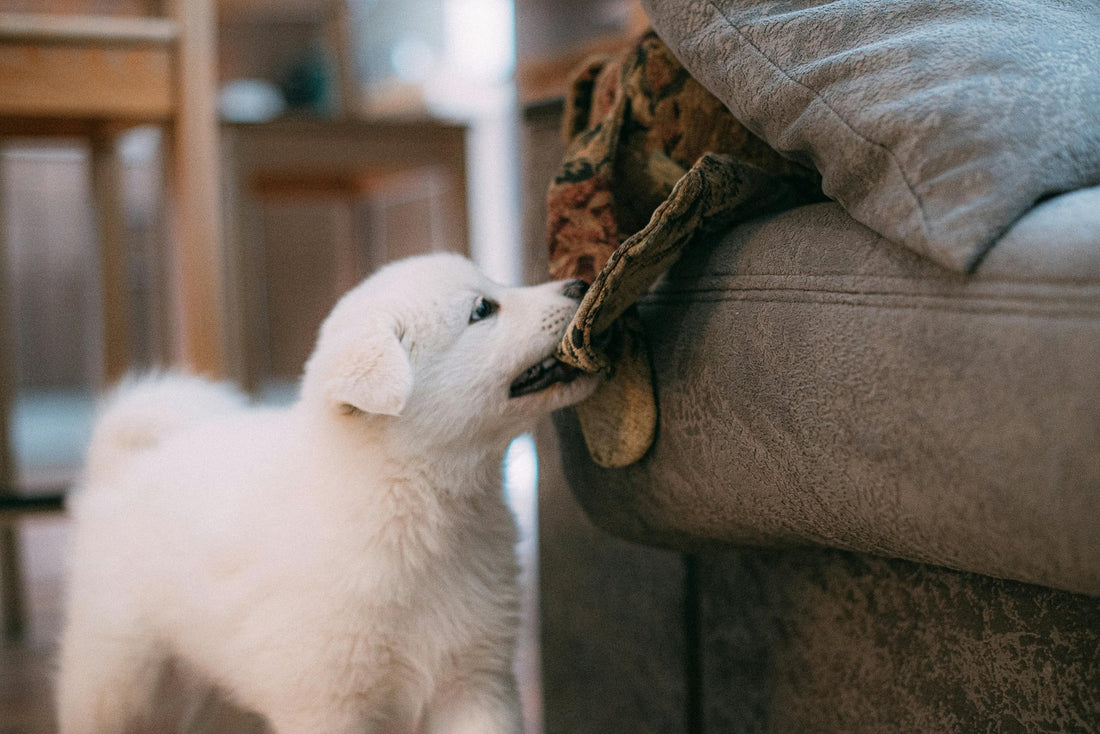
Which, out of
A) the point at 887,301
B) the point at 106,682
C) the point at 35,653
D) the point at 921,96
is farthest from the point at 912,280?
the point at 35,653

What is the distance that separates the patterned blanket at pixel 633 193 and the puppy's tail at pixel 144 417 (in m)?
0.63

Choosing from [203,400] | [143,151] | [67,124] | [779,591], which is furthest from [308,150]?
[143,151]

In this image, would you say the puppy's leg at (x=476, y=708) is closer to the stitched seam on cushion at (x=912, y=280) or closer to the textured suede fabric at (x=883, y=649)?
the textured suede fabric at (x=883, y=649)

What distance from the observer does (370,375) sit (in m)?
0.97

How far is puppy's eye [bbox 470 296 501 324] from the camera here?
3.70 feet

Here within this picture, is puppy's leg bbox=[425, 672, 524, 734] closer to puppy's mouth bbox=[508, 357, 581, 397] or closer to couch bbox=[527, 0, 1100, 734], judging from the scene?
couch bbox=[527, 0, 1100, 734]

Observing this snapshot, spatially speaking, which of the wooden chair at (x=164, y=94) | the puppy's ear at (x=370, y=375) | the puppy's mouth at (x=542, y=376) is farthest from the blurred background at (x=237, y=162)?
the puppy's ear at (x=370, y=375)

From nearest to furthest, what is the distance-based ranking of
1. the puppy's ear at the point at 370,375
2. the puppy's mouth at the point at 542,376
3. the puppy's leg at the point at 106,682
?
the puppy's ear at the point at 370,375, the puppy's mouth at the point at 542,376, the puppy's leg at the point at 106,682

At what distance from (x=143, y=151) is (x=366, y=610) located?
212 inches

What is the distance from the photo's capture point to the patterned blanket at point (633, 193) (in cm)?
100

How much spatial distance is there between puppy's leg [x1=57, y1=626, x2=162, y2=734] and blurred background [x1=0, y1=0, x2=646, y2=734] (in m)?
0.53

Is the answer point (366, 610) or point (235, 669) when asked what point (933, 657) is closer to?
point (366, 610)

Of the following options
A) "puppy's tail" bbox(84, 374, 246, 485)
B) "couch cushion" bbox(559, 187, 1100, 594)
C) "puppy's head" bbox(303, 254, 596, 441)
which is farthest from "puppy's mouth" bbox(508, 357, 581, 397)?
"puppy's tail" bbox(84, 374, 246, 485)

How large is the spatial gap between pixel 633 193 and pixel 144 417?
82cm
